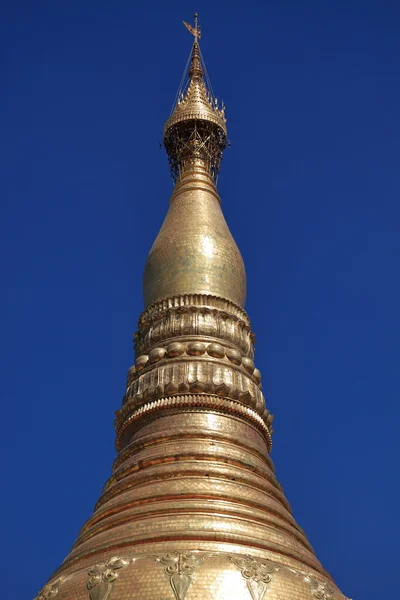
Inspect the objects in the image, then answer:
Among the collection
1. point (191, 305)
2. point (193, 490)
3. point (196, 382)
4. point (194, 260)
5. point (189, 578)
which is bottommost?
point (189, 578)

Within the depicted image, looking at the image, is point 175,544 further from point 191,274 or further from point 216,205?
point 216,205

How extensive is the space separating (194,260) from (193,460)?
12.6 feet

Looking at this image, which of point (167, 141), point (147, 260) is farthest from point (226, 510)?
point (167, 141)

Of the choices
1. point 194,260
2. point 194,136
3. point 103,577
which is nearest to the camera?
point 103,577

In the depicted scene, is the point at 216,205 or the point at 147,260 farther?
→ the point at 216,205

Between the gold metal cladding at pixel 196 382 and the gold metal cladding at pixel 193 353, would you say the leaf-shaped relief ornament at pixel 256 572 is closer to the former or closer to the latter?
the gold metal cladding at pixel 196 382

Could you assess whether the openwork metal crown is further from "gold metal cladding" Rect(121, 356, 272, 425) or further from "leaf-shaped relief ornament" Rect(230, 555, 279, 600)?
"leaf-shaped relief ornament" Rect(230, 555, 279, 600)

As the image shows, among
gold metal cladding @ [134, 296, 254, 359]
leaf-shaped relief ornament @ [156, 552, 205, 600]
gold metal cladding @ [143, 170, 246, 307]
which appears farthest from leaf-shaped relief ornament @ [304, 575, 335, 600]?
gold metal cladding @ [143, 170, 246, 307]

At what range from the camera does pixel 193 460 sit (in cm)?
1065

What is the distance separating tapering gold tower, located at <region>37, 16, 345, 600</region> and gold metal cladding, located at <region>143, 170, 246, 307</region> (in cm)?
2

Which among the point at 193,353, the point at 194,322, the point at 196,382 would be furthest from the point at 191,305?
the point at 196,382

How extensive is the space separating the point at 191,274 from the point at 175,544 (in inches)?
206

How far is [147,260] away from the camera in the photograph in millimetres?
14062

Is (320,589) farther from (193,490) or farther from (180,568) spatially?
(193,490)
